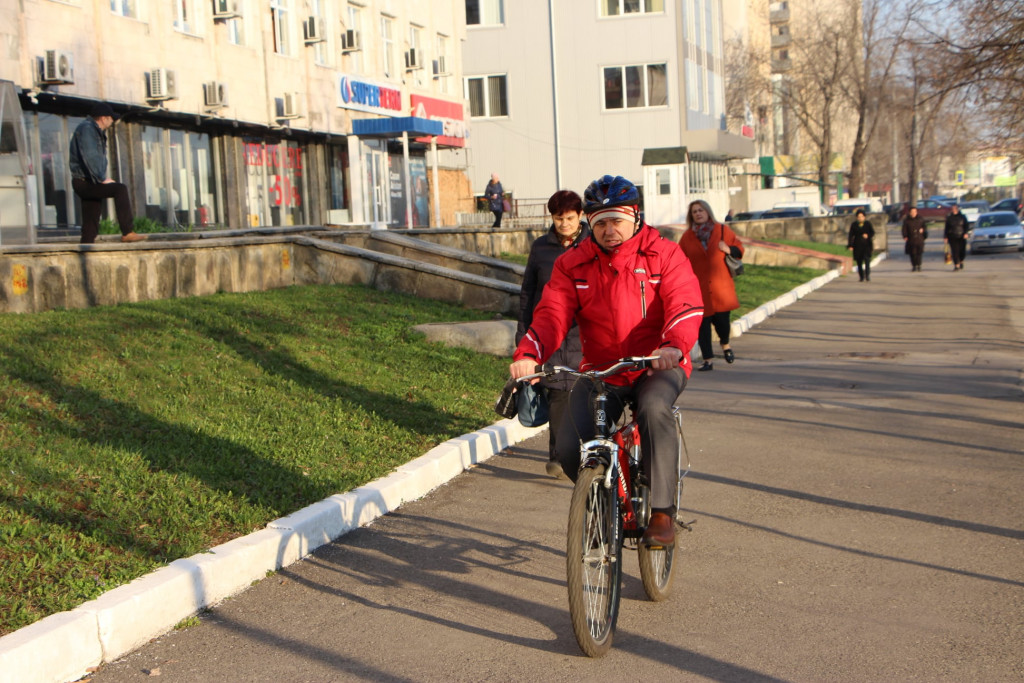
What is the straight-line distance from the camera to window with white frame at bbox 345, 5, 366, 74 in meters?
34.7

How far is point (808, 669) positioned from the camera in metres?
4.34

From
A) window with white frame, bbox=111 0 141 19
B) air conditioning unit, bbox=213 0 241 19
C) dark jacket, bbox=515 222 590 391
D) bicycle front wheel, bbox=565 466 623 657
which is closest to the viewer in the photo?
bicycle front wheel, bbox=565 466 623 657

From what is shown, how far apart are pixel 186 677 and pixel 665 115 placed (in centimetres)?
5052

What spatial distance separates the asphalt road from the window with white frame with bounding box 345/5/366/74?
88.0 feet

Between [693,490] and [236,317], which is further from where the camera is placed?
[236,317]

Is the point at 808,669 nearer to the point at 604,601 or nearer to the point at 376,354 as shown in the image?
the point at 604,601

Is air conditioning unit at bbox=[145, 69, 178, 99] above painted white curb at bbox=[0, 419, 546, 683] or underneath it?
above

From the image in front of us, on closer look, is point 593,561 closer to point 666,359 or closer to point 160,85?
point 666,359

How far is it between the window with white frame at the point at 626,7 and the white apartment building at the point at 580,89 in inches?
1.8

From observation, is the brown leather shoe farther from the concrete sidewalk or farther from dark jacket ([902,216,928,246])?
dark jacket ([902,216,928,246])

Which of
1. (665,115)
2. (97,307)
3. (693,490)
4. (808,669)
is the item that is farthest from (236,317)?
(665,115)

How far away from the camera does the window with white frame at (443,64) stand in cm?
4145

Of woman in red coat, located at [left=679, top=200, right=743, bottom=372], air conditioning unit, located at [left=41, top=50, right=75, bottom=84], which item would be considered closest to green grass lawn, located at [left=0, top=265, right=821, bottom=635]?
woman in red coat, located at [left=679, top=200, right=743, bottom=372]

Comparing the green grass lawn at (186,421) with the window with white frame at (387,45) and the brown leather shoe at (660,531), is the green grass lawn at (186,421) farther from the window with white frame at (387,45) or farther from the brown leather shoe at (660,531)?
the window with white frame at (387,45)
